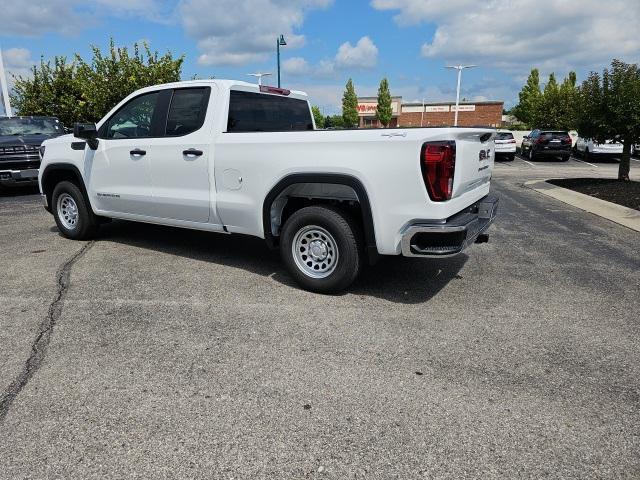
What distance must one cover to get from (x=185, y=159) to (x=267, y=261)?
1495 mm

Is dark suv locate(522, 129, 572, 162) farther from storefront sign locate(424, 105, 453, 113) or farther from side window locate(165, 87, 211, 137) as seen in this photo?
storefront sign locate(424, 105, 453, 113)

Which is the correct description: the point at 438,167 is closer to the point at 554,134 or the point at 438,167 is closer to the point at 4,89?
the point at 4,89

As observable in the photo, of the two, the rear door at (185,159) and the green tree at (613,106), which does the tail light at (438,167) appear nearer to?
the rear door at (185,159)

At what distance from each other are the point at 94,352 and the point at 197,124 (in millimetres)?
2590

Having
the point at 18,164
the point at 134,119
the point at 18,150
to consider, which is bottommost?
the point at 18,164

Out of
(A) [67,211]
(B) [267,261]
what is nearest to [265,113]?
(B) [267,261]

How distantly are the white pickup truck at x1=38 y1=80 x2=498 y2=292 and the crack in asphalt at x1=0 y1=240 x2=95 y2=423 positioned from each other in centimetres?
122

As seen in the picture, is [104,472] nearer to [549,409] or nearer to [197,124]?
[549,409]

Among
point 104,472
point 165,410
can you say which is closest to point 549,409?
point 165,410

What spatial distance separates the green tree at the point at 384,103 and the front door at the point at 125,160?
218ft

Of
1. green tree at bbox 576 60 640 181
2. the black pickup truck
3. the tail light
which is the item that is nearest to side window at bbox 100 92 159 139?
the tail light

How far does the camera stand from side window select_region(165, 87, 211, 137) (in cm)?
514

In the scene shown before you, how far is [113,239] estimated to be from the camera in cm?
689

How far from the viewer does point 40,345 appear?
11.8 ft
